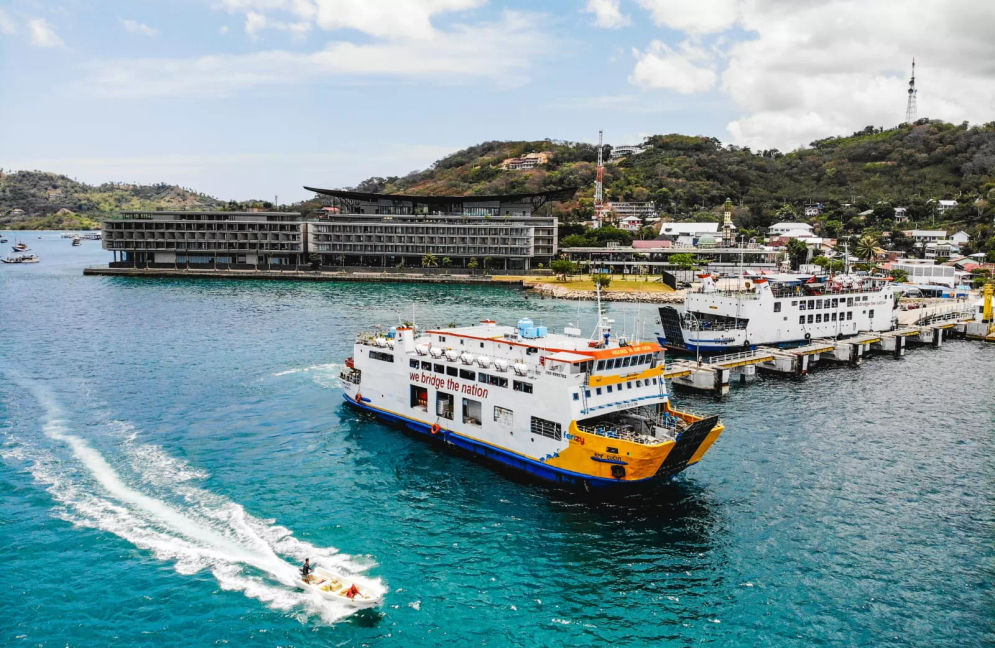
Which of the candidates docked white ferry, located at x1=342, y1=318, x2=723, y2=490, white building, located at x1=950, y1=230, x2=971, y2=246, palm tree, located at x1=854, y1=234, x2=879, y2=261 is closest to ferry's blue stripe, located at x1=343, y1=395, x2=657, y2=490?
docked white ferry, located at x1=342, y1=318, x2=723, y2=490

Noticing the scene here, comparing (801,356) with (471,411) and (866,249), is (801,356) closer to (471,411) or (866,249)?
(471,411)

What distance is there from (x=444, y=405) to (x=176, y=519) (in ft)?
48.9

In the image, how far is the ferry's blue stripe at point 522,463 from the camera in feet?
98.5

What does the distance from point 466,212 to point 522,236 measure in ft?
107

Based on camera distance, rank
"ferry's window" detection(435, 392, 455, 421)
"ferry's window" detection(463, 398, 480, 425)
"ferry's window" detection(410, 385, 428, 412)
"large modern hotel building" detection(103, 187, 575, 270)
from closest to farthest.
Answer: "ferry's window" detection(463, 398, 480, 425)
"ferry's window" detection(435, 392, 455, 421)
"ferry's window" detection(410, 385, 428, 412)
"large modern hotel building" detection(103, 187, 575, 270)

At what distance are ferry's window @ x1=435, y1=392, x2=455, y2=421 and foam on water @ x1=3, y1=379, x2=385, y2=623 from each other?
1204cm

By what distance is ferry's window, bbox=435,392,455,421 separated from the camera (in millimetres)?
36969

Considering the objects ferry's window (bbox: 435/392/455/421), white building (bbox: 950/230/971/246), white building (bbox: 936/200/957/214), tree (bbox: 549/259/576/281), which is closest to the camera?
ferry's window (bbox: 435/392/455/421)

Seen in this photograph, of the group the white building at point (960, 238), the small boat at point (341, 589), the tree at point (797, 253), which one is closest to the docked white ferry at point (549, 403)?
the small boat at point (341, 589)

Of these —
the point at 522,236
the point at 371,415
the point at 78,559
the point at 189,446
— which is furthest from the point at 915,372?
the point at 522,236

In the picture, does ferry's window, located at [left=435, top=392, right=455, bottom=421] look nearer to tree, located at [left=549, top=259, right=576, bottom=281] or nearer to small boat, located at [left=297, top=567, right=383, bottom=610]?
small boat, located at [left=297, top=567, right=383, bottom=610]

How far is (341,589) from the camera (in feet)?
73.4

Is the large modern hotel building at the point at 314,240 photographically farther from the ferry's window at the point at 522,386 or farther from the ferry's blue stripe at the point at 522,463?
the ferry's window at the point at 522,386

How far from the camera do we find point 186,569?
24328mm
